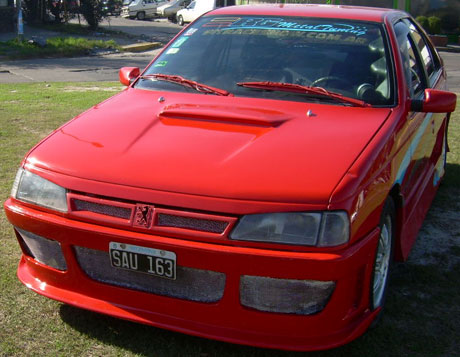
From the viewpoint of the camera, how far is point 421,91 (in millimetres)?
4277

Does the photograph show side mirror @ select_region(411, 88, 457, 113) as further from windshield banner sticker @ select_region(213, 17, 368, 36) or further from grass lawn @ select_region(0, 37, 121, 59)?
grass lawn @ select_region(0, 37, 121, 59)

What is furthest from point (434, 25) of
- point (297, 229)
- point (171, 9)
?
point (297, 229)

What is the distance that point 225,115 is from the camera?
10.9 ft

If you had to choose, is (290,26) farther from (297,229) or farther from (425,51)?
(297,229)

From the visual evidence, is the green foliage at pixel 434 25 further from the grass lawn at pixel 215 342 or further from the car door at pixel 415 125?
the grass lawn at pixel 215 342

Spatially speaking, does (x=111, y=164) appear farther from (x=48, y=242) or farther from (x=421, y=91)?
(x=421, y=91)

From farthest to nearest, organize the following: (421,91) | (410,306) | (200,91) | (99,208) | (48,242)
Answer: (421,91), (200,91), (410,306), (48,242), (99,208)

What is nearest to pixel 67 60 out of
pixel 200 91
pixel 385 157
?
pixel 200 91


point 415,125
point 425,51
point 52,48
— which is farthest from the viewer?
point 52,48

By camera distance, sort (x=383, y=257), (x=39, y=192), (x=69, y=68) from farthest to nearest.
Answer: (x=69, y=68) → (x=383, y=257) → (x=39, y=192)

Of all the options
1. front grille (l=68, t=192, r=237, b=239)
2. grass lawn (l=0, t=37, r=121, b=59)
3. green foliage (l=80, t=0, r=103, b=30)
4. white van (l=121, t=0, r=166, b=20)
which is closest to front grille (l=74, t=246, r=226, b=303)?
front grille (l=68, t=192, r=237, b=239)

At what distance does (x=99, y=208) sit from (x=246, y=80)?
1411 mm

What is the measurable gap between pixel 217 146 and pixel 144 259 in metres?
0.65

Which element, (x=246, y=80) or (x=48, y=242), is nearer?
(x=48, y=242)
